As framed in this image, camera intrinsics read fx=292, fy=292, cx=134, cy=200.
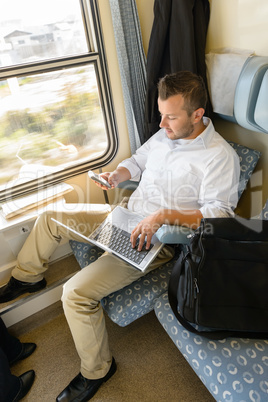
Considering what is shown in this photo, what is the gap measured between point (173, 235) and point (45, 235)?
939 mm

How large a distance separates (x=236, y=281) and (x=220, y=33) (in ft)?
5.23

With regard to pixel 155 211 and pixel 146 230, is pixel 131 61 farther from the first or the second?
pixel 146 230

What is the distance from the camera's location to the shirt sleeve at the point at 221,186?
5.23 ft

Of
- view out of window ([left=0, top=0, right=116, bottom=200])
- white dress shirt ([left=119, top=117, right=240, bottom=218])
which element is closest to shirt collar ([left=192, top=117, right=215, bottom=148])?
white dress shirt ([left=119, top=117, right=240, bottom=218])

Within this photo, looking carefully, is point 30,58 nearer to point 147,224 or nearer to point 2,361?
point 147,224

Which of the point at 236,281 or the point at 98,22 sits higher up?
the point at 98,22

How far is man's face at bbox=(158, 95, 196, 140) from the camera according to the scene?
1.69 meters

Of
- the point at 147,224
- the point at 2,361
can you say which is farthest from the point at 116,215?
the point at 2,361

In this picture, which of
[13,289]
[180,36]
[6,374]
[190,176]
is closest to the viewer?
[6,374]

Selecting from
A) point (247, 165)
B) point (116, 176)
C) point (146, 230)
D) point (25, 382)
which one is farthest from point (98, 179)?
point (25, 382)

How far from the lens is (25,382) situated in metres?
1.76

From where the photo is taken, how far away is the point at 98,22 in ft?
6.75

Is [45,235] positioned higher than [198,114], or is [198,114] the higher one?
[198,114]

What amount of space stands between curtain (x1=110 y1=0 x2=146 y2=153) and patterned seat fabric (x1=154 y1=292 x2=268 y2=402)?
1.59 m
